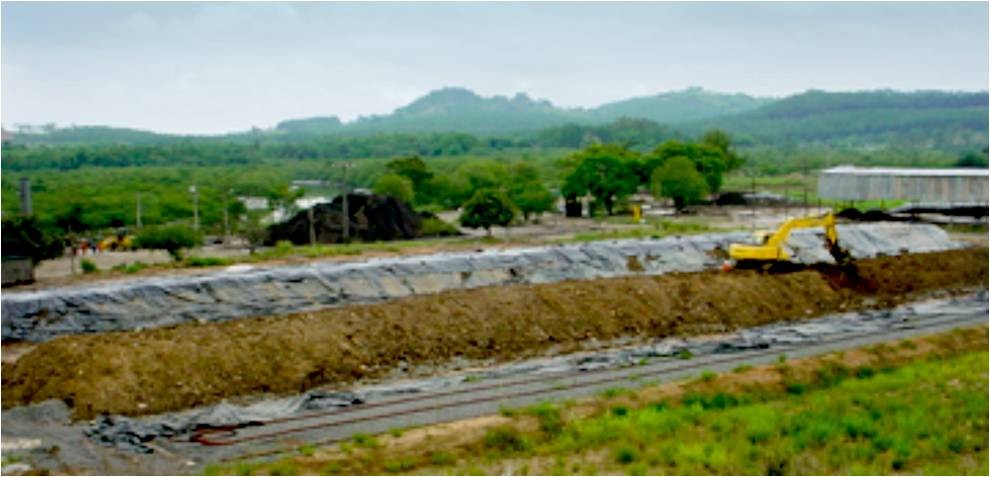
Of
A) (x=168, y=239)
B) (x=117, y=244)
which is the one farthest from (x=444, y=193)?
(x=168, y=239)

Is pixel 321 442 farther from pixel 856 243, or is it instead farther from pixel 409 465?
pixel 856 243

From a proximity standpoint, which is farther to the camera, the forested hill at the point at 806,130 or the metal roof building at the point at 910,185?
the forested hill at the point at 806,130

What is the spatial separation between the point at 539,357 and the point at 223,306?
6.04m

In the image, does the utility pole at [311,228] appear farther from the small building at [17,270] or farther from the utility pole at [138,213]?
the small building at [17,270]

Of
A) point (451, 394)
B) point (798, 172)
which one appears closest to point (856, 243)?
point (451, 394)

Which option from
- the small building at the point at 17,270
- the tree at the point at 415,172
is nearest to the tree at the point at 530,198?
the tree at the point at 415,172

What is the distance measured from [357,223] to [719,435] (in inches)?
872

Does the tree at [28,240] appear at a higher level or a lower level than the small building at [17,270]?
higher

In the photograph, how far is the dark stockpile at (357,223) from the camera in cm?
3328

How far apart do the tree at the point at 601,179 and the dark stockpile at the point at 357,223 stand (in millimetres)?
9967

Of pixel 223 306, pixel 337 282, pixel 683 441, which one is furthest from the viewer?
pixel 337 282

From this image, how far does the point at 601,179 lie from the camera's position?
42688 millimetres

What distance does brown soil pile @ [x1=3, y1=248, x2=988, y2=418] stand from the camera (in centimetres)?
1544

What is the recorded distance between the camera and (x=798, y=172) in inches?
3223
